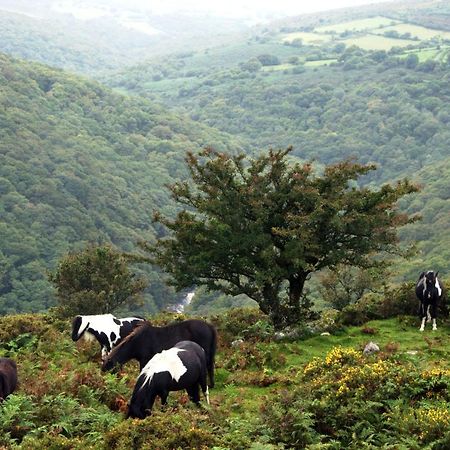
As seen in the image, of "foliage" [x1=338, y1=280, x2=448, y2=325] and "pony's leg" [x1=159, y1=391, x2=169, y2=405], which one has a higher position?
"pony's leg" [x1=159, y1=391, x2=169, y2=405]

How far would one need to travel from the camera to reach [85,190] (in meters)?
173

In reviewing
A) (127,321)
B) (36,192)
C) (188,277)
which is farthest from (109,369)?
(36,192)

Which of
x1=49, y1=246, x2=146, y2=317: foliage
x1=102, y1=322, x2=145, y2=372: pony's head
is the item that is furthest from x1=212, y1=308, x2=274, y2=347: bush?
x1=49, y1=246, x2=146, y2=317: foliage

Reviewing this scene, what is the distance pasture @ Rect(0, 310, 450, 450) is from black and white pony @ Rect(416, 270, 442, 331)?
48.2 inches

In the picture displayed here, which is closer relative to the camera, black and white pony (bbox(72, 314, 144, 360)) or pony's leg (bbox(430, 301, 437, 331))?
black and white pony (bbox(72, 314, 144, 360))

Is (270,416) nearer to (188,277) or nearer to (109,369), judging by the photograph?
(109,369)

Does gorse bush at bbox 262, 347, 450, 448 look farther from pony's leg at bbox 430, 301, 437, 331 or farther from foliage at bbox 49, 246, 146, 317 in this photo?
foliage at bbox 49, 246, 146, 317

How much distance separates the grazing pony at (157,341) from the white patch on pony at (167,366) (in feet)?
9.37

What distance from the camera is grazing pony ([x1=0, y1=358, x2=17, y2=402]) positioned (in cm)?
1469

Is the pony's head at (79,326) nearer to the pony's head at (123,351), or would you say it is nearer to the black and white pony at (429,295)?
the pony's head at (123,351)

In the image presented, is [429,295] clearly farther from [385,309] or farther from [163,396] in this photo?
[163,396]

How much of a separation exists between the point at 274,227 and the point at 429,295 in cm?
657

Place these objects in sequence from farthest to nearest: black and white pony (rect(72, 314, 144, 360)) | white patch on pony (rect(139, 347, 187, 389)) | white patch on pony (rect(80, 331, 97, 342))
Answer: white patch on pony (rect(80, 331, 97, 342)) < black and white pony (rect(72, 314, 144, 360)) < white patch on pony (rect(139, 347, 187, 389))

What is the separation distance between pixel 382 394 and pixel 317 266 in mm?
12474
